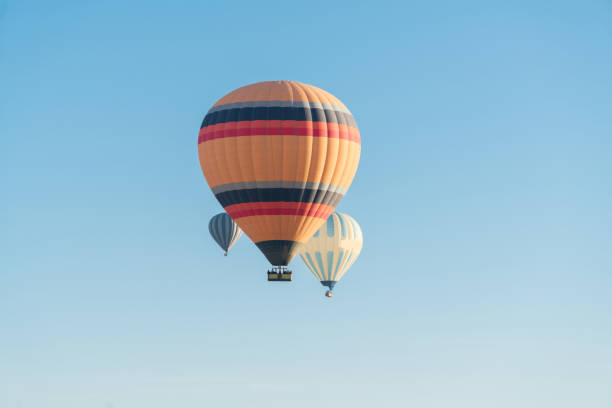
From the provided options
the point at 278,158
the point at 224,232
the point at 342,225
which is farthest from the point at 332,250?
the point at 278,158

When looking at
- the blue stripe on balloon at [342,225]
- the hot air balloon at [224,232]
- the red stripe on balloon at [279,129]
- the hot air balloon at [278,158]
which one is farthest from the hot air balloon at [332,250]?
the red stripe on balloon at [279,129]

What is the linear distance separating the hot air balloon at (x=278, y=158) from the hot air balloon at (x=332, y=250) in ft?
78.7

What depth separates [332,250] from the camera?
325ft

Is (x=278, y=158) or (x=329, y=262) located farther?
(x=329, y=262)

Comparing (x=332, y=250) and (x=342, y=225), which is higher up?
(x=342, y=225)

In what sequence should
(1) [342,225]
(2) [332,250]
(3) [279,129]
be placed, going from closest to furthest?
(3) [279,129] → (2) [332,250] → (1) [342,225]

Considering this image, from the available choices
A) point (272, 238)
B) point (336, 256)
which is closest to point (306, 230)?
point (272, 238)

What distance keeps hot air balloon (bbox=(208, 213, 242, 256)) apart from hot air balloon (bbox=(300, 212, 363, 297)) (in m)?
4.74

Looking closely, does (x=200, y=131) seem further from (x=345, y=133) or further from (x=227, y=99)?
(x=345, y=133)

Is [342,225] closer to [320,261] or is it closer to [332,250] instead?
[332,250]

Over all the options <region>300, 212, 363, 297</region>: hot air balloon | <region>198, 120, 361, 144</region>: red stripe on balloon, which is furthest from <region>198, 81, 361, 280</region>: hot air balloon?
<region>300, 212, 363, 297</region>: hot air balloon

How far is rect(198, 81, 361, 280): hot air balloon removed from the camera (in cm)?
7238

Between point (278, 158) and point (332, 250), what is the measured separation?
2738 cm

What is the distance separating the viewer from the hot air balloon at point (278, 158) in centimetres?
7238
